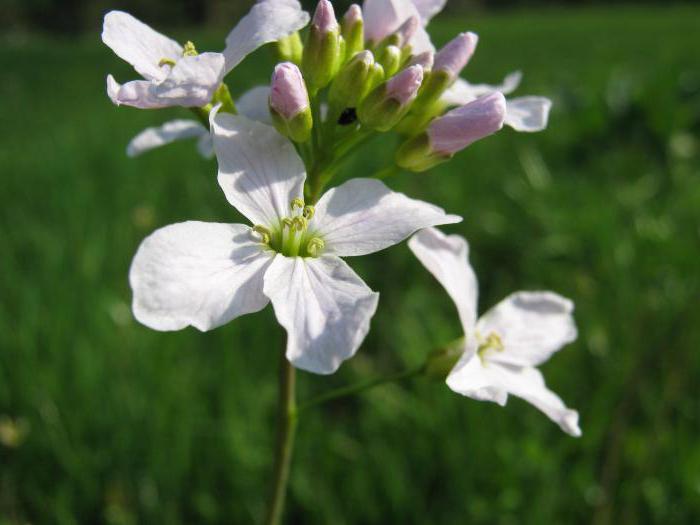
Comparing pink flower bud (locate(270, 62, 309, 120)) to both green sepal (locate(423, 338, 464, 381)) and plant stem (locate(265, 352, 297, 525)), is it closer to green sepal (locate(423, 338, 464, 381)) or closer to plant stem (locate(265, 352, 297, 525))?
plant stem (locate(265, 352, 297, 525))

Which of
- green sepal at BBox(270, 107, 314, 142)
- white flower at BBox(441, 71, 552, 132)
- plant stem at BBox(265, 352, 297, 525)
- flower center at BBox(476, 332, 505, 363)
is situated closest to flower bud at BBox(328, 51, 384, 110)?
green sepal at BBox(270, 107, 314, 142)

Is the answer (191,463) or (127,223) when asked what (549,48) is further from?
(191,463)

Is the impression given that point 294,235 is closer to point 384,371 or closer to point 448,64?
point 448,64

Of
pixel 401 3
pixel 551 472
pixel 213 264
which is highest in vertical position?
pixel 401 3

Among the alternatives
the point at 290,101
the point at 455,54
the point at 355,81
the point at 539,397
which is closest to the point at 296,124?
the point at 290,101

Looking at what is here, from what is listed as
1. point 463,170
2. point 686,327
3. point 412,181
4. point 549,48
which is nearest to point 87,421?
point 686,327
